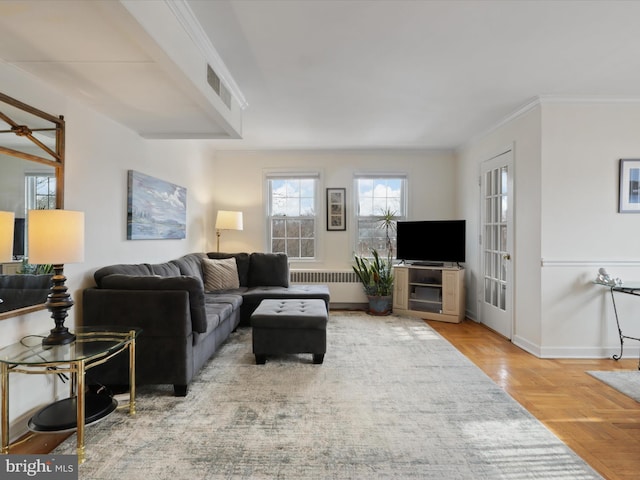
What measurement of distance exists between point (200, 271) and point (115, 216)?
1461mm

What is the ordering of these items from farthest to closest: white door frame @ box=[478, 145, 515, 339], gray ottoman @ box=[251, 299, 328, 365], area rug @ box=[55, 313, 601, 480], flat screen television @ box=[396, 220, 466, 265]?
1. flat screen television @ box=[396, 220, 466, 265]
2. white door frame @ box=[478, 145, 515, 339]
3. gray ottoman @ box=[251, 299, 328, 365]
4. area rug @ box=[55, 313, 601, 480]

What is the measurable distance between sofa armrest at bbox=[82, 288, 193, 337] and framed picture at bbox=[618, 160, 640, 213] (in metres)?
3.99

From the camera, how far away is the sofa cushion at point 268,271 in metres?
4.71

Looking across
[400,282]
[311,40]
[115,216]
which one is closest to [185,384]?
[115,216]

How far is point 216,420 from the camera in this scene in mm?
2117

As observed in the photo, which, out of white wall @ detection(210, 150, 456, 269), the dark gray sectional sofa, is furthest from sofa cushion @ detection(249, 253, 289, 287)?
the dark gray sectional sofa

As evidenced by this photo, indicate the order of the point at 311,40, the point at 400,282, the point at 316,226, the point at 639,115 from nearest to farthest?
the point at 311,40
the point at 639,115
the point at 400,282
the point at 316,226

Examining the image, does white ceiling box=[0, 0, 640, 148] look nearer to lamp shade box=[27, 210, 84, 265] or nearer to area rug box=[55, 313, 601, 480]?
lamp shade box=[27, 210, 84, 265]

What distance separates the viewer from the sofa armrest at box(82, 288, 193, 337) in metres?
2.41

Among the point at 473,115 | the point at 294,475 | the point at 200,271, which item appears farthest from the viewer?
the point at 200,271

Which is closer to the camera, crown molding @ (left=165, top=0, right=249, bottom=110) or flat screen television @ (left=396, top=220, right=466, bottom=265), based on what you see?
crown molding @ (left=165, top=0, right=249, bottom=110)

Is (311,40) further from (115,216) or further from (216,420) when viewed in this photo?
(216,420)

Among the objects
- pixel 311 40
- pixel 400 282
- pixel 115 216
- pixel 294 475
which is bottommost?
pixel 294 475

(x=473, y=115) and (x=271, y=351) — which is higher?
(x=473, y=115)
